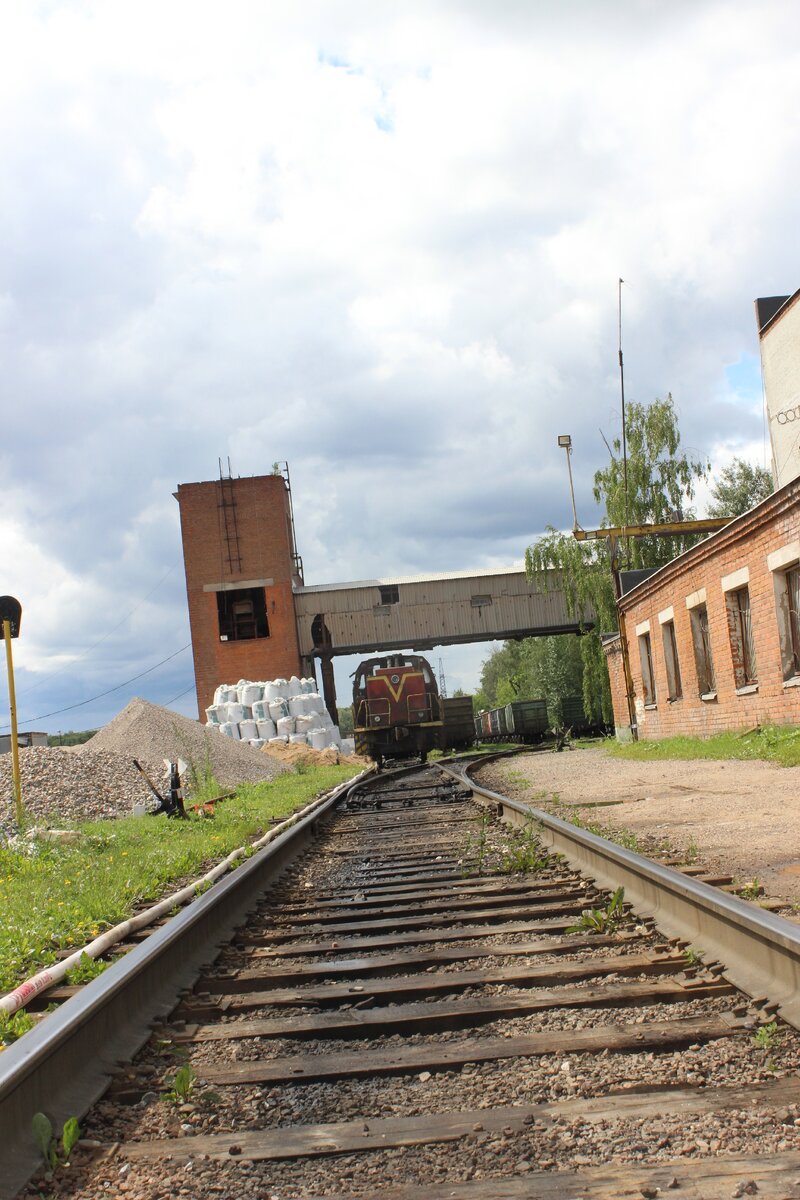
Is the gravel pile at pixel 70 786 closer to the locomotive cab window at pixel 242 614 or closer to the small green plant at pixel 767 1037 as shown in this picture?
the small green plant at pixel 767 1037

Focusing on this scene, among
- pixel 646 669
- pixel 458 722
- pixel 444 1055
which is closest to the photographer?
pixel 444 1055

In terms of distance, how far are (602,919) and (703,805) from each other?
17.0 feet

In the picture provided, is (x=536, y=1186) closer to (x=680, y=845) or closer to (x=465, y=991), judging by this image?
(x=465, y=991)

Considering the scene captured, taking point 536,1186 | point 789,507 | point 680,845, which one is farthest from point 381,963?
point 789,507

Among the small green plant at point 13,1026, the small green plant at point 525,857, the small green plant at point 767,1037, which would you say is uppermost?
the small green plant at point 13,1026

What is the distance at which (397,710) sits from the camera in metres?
29.0

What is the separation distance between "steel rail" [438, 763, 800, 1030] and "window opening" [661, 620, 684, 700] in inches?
639

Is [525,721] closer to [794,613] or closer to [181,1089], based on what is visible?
[794,613]

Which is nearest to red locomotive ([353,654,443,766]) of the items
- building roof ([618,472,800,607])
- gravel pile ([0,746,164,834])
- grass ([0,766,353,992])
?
building roof ([618,472,800,607])

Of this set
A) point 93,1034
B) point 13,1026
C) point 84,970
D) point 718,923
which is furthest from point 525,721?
point 93,1034

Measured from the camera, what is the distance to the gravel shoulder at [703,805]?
20.2 ft

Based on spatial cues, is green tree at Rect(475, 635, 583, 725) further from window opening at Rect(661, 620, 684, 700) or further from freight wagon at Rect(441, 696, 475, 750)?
window opening at Rect(661, 620, 684, 700)

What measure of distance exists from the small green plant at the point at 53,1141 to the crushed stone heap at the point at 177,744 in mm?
16769

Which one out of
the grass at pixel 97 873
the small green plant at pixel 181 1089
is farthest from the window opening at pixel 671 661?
the small green plant at pixel 181 1089
